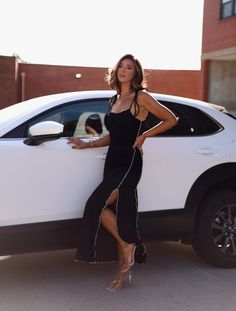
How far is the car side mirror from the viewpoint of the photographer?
3.96 metres

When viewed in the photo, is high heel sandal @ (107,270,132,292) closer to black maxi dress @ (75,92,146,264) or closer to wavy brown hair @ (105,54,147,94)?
black maxi dress @ (75,92,146,264)

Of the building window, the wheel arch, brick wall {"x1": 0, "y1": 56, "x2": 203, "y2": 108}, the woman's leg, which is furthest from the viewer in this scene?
brick wall {"x1": 0, "y1": 56, "x2": 203, "y2": 108}

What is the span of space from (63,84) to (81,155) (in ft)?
74.9

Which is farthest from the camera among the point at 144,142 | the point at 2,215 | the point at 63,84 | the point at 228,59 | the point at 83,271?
the point at 63,84

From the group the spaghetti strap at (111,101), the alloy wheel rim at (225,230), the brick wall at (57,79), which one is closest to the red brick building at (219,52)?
the brick wall at (57,79)

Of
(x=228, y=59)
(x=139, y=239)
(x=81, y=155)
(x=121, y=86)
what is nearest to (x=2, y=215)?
(x=81, y=155)

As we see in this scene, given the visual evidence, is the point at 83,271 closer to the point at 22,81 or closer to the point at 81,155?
the point at 81,155

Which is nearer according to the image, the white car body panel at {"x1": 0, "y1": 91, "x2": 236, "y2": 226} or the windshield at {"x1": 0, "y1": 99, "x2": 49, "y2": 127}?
the white car body panel at {"x1": 0, "y1": 91, "x2": 236, "y2": 226}

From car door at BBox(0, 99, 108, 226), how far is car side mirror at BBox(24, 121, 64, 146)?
0.04 metres

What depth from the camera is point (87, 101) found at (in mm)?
4406

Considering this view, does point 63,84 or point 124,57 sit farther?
point 63,84

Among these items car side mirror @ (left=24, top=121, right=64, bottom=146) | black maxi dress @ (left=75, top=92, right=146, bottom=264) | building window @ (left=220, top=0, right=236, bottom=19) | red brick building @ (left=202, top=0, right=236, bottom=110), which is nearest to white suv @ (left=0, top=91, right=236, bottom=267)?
car side mirror @ (left=24, top=121, right=64, bottom=146)

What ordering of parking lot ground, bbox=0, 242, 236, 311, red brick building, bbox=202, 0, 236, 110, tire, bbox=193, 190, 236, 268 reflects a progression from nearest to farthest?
parking lot ground, bbox=0, 242, 236, 311, tire, bbox=193, 190, 236, 268, red brick building, bbox=202, 0, 236, 110

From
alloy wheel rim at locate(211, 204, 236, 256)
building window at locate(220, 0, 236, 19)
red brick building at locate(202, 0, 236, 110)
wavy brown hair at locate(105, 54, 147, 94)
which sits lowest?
alloy wheel rim at locate(211, 204, 236, 256)
